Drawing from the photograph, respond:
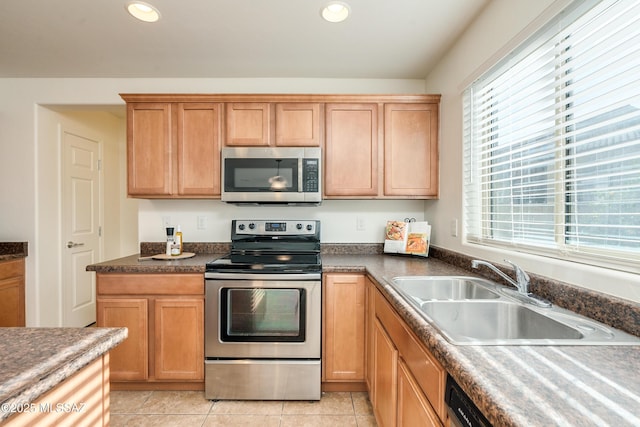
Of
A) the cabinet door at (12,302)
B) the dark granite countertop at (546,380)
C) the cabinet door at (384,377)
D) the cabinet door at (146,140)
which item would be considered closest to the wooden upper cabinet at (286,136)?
the cabinet door at (146,140)

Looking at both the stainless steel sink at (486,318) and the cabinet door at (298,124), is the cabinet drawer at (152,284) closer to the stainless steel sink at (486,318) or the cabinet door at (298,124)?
the cabinet door at (298,124)

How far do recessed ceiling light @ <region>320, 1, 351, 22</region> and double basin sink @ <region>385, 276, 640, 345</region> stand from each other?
1.54 m

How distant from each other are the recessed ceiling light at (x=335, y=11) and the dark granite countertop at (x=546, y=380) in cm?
168

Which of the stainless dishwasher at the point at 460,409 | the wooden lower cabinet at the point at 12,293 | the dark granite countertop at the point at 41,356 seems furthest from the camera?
the wooden lower cabinet at the point at 12,293

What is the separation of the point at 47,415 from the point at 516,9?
2.24 meters

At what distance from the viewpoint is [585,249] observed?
113 cm

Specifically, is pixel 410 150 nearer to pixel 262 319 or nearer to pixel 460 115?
pixel 460 115

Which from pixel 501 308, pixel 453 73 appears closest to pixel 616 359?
pixel 501 308

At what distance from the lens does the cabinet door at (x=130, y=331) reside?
197cm

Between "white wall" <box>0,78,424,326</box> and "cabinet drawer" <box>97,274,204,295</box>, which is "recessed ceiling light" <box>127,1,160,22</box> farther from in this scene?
"cabinet drawer" <box>97,274,204,295</box>

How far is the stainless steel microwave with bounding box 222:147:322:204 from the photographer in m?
2.24

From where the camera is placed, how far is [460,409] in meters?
0.73

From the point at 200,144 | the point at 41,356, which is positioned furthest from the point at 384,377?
the point at 200,144

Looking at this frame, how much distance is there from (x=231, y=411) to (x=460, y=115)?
2.46 meters
